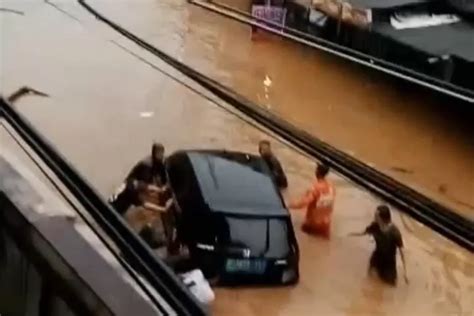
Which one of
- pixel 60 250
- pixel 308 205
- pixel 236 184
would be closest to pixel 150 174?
pixel 236 184

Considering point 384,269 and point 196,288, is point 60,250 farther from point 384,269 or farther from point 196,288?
point 384,269

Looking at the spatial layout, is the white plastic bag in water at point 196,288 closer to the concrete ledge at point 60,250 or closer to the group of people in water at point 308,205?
the concrete ledge at point 60,250

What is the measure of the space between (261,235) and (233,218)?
0.26 ft

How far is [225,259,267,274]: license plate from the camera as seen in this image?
1458mm

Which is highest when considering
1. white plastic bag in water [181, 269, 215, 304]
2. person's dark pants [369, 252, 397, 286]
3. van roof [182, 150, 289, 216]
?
white plastic bag in water [181, 269, 215, 304]

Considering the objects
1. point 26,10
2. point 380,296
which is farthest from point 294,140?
point 26,10

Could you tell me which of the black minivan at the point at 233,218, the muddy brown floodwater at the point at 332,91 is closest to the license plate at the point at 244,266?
the black minivan at the point at 233,218

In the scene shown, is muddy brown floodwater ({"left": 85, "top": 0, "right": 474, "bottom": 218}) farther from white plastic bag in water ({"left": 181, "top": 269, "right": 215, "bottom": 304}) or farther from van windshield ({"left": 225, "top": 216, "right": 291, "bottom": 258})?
white plastic bag in water ({"left": 181, "top": 269, "right": 215, "bottom": 304})

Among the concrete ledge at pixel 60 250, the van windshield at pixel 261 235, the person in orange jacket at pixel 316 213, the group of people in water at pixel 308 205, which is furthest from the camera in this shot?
the person in orange jacket at pixel 316 213

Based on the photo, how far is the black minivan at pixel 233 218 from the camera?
1.37 meters

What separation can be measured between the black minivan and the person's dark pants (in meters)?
0.11

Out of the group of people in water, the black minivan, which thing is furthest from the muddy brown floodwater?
the black minivan

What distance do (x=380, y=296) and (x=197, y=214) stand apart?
12.0 inches

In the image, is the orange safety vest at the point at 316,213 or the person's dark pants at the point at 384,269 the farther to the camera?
the orange safety vest at the point at 316,213
